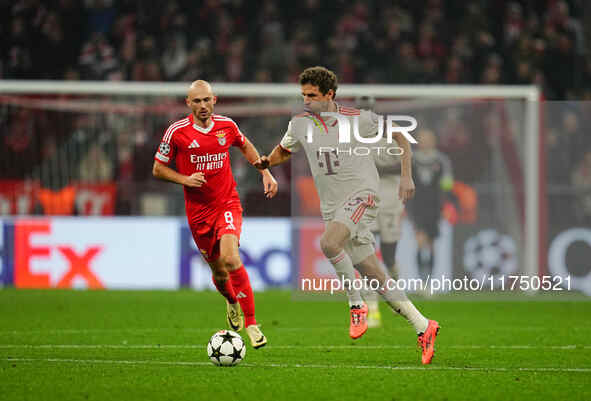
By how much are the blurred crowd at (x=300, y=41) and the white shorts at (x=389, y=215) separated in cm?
733

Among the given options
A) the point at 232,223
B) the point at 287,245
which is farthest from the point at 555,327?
the point at 287,245

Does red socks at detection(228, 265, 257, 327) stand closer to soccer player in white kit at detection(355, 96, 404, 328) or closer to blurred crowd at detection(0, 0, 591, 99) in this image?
soccer player in white kit at detection(355, 96, 404, 328)

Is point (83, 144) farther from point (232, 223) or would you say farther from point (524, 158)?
point (232, 223)

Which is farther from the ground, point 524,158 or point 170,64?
point 170,64

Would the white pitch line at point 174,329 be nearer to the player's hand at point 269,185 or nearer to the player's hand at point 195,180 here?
the player's hand at point 269,185

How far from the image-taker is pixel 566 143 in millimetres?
13680

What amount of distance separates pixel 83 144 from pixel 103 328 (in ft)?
18.6

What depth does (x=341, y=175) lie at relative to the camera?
7914 millimetres

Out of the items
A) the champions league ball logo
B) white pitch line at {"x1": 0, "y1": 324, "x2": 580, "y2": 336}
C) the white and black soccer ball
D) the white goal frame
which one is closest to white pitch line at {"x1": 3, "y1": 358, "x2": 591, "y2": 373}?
the champions league ball logo

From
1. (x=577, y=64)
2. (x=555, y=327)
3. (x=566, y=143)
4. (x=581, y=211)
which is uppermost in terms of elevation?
(x=577, y=64)

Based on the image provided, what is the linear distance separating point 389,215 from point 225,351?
4027mm

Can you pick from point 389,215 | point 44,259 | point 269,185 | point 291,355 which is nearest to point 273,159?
point 269,185

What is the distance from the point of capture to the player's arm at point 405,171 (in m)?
7.82

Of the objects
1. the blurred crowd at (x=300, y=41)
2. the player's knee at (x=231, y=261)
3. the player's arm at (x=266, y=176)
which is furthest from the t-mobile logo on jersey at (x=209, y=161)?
the blurred crowd at (x=300, y=41)
